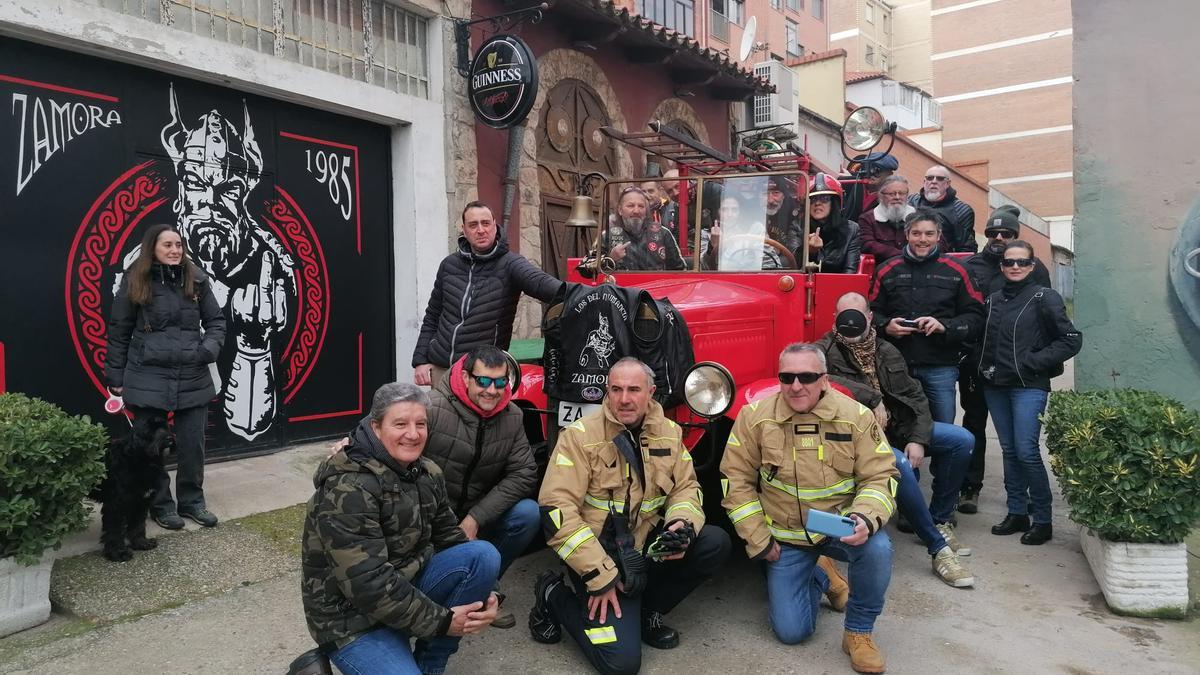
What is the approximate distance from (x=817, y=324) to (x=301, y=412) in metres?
4.27

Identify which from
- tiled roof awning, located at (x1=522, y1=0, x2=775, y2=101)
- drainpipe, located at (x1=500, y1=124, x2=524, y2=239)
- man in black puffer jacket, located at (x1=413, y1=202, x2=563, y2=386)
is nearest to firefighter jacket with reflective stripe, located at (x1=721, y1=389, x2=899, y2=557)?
man in black puffer jacket, located at (x1=413, y1=202, x2=563, y2=386)

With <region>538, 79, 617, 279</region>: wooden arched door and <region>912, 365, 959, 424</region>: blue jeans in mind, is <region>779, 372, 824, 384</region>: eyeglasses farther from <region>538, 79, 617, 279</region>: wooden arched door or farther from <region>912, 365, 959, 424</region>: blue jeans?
<region>538, 79, 617, 279</region>: wooden arched door

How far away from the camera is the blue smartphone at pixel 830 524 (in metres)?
3.45

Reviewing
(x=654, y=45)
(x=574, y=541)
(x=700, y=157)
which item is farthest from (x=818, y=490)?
(x=654, y=45)

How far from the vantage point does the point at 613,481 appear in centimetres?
363

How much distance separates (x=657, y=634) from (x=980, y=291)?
11.0 feet

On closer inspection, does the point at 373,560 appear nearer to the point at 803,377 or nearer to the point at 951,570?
the point at 803,377

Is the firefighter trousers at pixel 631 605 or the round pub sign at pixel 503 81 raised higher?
the round pub sign at pixel 503 81

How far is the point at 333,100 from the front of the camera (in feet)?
22.2

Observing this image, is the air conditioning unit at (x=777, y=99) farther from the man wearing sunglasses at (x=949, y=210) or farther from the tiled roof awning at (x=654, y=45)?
the man wearing sunglasses at (x=949, y=210)

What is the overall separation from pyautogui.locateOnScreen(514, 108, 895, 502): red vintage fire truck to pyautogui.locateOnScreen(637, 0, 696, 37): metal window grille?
10022mm

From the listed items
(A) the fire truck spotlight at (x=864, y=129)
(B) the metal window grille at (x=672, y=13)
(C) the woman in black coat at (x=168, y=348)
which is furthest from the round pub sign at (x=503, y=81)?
(B) the metal window grille at (x=672, y=13)

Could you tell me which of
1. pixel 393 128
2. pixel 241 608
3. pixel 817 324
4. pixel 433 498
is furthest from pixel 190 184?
pixel 817 324

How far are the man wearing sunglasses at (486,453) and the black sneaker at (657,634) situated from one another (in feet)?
2.11
